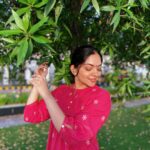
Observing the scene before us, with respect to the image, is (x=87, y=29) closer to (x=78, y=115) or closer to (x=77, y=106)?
(x=77, y=106)

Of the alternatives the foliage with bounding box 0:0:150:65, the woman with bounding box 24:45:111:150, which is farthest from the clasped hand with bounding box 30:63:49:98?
the foliage with bounding box 0:0:150:65

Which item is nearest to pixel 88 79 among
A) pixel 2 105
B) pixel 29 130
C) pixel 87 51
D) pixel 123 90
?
pixel 87 51

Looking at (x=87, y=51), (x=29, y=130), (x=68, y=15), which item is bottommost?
(x=29, y=130)

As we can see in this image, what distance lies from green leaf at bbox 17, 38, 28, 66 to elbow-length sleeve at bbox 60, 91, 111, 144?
22.5 inches

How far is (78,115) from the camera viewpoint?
8.47ft

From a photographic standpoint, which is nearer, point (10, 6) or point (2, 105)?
point (10, 6)

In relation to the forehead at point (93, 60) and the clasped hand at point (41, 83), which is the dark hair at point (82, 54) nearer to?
the forehead at point (93, 60)

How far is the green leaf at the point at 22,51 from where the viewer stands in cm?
198

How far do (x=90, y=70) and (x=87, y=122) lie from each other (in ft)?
1.19

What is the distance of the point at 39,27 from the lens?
2.13 metres

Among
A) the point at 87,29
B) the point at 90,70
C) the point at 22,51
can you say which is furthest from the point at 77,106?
the point at 87,29

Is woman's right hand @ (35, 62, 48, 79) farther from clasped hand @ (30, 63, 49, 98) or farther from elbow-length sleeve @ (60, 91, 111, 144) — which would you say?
elbow-length sleeve @ (60, 91, 111, 144)

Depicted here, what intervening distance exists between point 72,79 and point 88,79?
1.85ft

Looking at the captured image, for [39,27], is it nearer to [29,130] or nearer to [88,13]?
[88,13]
